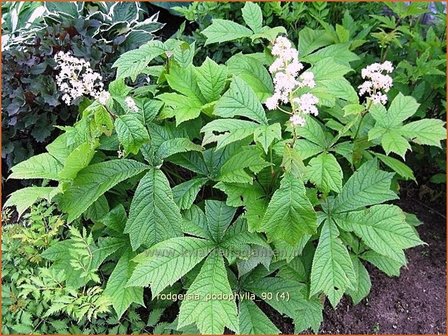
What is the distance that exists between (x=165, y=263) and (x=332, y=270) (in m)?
0.55

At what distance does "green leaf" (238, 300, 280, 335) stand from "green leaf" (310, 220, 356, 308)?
0.19 meters

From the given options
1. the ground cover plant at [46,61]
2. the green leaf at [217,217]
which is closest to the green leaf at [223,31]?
the ground cover plant at [46,61]

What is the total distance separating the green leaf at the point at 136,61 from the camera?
1992 mm

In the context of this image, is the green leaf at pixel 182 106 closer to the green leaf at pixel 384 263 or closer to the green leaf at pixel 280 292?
the green leaf at pixel 280 292

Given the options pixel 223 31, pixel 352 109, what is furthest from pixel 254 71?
pixel 352 109

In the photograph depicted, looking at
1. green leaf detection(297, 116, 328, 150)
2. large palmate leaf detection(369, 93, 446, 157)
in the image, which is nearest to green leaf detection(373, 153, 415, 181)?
large palmate leaf detection(369, 93, 446, 157)

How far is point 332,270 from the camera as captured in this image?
1834 mm

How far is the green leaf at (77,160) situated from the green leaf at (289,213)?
62cm

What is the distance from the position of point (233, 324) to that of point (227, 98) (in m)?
0.72

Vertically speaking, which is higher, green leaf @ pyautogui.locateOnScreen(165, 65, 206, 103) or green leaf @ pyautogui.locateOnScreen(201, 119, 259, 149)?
green leaf @ pyautogui.locateOnScreen(201, 119, 259, 149)

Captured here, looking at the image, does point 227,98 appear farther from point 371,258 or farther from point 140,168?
point 371,258

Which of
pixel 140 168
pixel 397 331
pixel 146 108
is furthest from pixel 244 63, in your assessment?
pixel 397 331

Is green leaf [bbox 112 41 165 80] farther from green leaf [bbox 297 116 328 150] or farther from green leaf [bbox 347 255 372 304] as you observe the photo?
green leaf [bbox 347 255 372 304]

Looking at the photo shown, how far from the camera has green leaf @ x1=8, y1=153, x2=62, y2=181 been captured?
6.33ft
